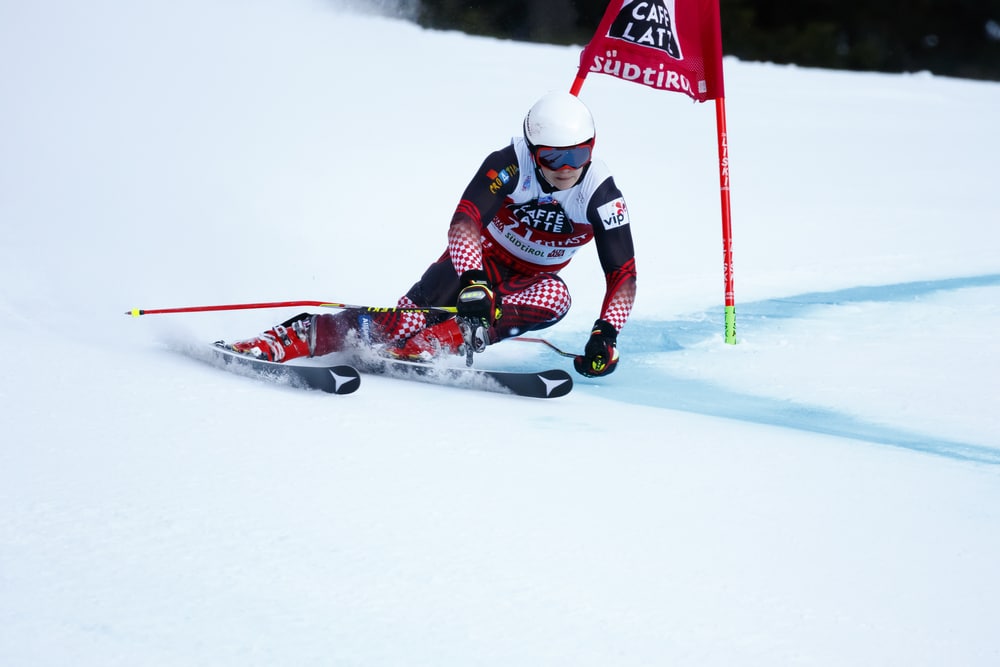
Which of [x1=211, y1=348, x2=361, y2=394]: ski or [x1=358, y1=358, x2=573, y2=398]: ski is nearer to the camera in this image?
[x1=211, y1=348, x2=361, y2=394]: ski

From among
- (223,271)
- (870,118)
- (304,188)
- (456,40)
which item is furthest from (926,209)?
(456,40)

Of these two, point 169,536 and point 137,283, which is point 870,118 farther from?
point 169,536

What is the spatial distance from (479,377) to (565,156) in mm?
852

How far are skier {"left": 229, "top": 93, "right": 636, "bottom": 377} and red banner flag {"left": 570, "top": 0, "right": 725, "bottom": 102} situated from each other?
1.07 metres

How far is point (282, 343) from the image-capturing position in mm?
4098

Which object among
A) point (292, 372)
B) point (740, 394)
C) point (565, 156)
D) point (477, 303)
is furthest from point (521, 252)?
point (292, 372)

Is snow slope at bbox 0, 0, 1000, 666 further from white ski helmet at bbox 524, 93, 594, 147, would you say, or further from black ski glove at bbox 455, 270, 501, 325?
white ski helmet at bbox 524, 93, 594, 147

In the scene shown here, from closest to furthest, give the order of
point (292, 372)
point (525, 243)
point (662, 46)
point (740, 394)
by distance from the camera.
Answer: point (292, 372), point (740, 394), point (525, 243), point (662, 46)

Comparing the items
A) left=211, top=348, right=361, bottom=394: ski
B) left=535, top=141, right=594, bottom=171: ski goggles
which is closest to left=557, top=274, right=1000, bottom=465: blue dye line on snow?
left=535, top=141, right=594, bottom=171: ski goggles

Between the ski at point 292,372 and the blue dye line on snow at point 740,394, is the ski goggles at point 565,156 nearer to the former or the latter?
the blue dye line on snow at point 740,394

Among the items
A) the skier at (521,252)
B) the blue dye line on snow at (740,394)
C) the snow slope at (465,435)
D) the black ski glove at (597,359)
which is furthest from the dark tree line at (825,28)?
the black ski glove at (597,359)

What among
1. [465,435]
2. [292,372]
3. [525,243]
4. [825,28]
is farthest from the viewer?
[825,28]

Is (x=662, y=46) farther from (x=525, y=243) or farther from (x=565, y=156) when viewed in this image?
(x=565, y=156)

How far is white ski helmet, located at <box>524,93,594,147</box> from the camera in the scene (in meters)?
4.01
